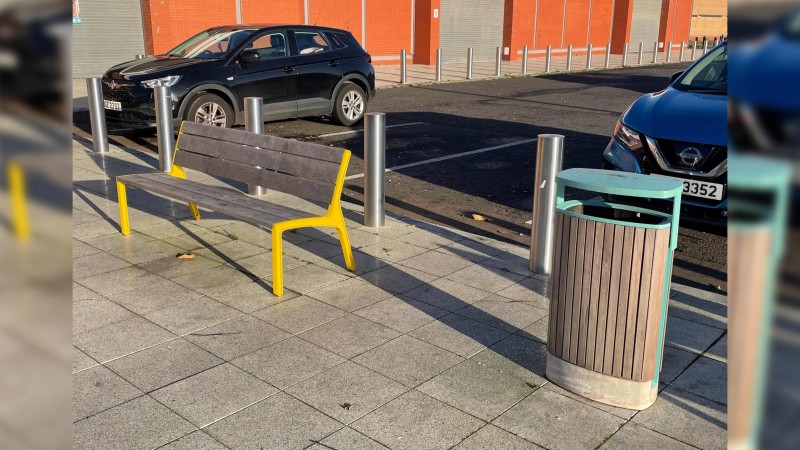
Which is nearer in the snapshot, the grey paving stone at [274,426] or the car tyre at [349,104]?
the grey paving stone at [274,426]

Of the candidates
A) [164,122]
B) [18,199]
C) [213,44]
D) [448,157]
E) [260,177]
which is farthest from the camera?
[213,44]

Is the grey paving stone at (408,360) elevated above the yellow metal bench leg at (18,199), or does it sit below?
below

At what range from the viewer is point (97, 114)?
9703mm

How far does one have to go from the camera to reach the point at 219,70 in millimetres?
10750

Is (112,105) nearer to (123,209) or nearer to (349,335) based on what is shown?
(123,209)

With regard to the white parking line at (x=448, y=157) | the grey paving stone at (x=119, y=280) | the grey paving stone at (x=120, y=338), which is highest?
the white parking line at (x=448, y=157)

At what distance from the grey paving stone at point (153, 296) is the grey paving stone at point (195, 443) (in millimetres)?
1608

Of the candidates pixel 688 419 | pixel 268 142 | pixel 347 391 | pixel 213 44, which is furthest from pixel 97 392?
pixel 213 44

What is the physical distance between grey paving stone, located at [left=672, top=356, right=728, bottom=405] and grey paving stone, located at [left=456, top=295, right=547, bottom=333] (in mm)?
1000

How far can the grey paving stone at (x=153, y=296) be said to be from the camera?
4703 mm

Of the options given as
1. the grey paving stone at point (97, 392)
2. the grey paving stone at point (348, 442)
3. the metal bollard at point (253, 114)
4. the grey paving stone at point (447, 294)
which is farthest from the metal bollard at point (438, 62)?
the grey paving stone at point (348, 442)

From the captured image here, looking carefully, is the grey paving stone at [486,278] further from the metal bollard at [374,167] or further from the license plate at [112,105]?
the license plate at [112,105]

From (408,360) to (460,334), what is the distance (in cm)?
49

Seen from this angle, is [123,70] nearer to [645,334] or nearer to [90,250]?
[90,250]
